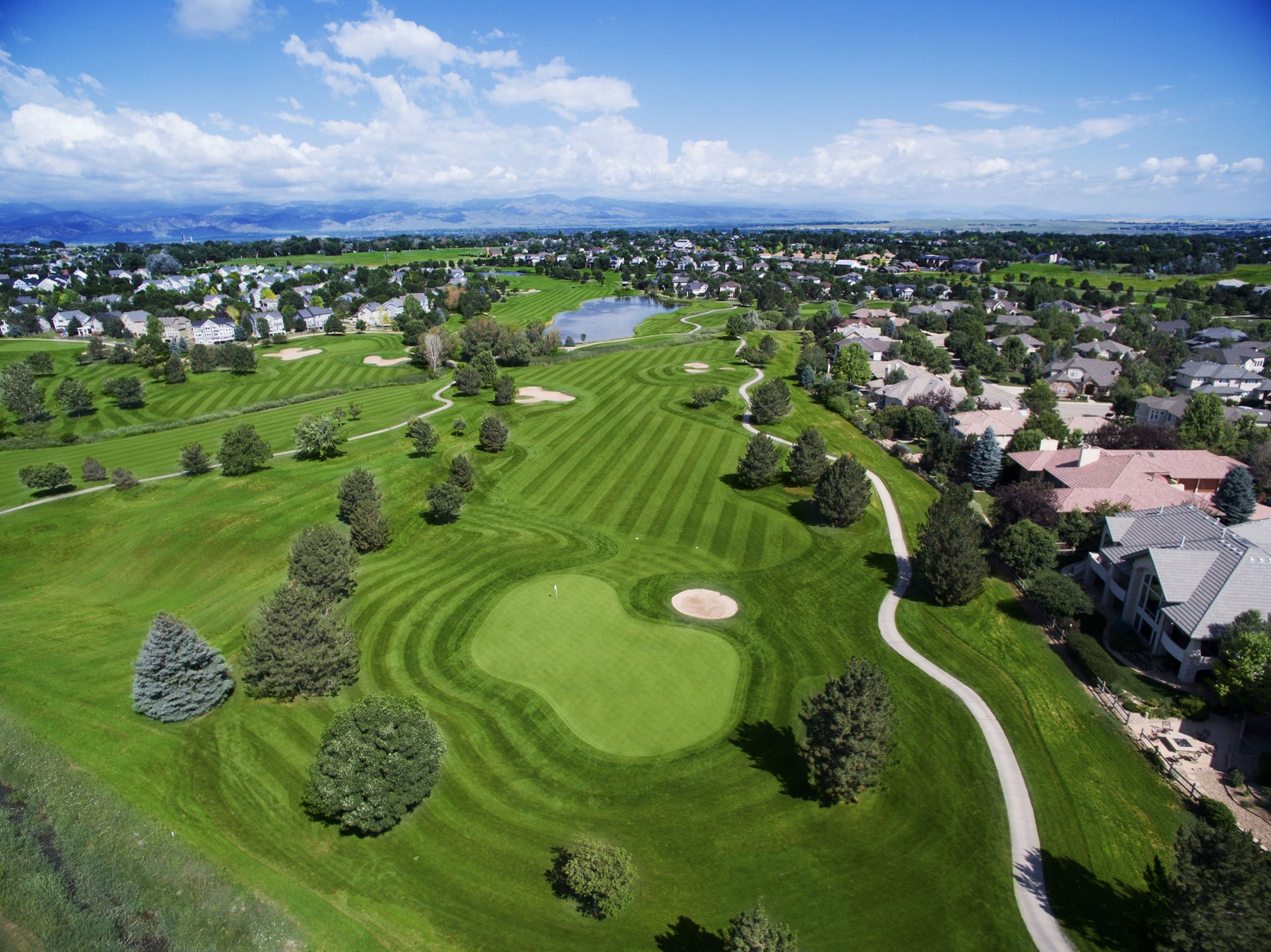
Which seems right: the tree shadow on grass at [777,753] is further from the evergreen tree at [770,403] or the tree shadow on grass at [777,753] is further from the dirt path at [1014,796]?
the evergreen tree at [770,403]

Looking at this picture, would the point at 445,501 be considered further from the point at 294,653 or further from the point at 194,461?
the point at 194,461

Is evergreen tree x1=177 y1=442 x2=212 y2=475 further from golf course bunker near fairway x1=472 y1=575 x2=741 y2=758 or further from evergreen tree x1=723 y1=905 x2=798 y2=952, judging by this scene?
evergreen tree x1=723 y1=905 x2=798 y2=952

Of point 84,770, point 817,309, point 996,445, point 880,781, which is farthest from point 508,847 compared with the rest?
point 817,309

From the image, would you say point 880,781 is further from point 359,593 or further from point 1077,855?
point 359,593

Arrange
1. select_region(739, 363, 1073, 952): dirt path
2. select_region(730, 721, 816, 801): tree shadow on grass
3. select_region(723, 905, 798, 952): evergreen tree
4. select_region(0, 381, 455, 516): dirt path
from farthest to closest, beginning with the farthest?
select_region(0, 381, 455, 516): dirt path < select_region(730, 721, 816, 801): tree shadow on grass < select_region(739, 363, 1073, 952): dirt path < select_region(723, 905, 798, 952): evergreen tree

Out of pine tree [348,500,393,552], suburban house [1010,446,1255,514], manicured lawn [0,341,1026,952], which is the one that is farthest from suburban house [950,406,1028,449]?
pine tree [348,500,393,552]

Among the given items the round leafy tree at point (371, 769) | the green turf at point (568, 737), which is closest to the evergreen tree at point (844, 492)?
the green turf at point (568, 737)
